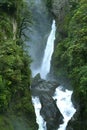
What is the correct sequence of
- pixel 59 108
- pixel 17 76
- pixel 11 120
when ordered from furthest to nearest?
pixel 59 108
pixel 17 76
pixel 11 120

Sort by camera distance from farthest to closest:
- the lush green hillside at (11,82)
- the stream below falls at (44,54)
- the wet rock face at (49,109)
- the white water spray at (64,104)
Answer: the stream below falls at (44,54) < the white water spray at (64,104) < the wet rock face at (49,109) < the lush green hillside at (11,82)

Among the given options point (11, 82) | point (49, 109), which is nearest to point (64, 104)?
point (49, 109)

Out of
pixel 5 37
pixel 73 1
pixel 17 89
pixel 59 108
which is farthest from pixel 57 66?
pixel 17 89

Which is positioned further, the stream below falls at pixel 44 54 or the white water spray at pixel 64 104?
the stream below falls at pixel 44 54

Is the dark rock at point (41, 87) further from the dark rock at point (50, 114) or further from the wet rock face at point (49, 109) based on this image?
the dark rock at point (50, 114)

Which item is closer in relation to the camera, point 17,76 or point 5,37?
point 17,76

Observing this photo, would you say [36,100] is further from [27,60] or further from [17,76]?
[17,76]

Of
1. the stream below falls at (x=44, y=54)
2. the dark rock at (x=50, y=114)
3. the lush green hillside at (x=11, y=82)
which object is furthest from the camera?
the stream below falls at (x=44, y=54)

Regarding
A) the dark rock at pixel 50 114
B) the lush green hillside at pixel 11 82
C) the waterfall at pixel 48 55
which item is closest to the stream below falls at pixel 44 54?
the waterfall at pixel 48 55

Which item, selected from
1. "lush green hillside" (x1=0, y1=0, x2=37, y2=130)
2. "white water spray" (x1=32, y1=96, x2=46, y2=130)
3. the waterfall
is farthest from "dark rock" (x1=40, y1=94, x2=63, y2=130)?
the waterfall

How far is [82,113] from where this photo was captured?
21766mm

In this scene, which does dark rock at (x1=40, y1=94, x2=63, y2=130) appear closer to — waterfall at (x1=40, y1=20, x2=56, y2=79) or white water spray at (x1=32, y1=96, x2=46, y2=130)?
white water spray at (x1=32, y1=96, x2=46, y2=130)

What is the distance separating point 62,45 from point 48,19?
15.4m

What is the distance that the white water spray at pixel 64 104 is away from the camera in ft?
86.3
